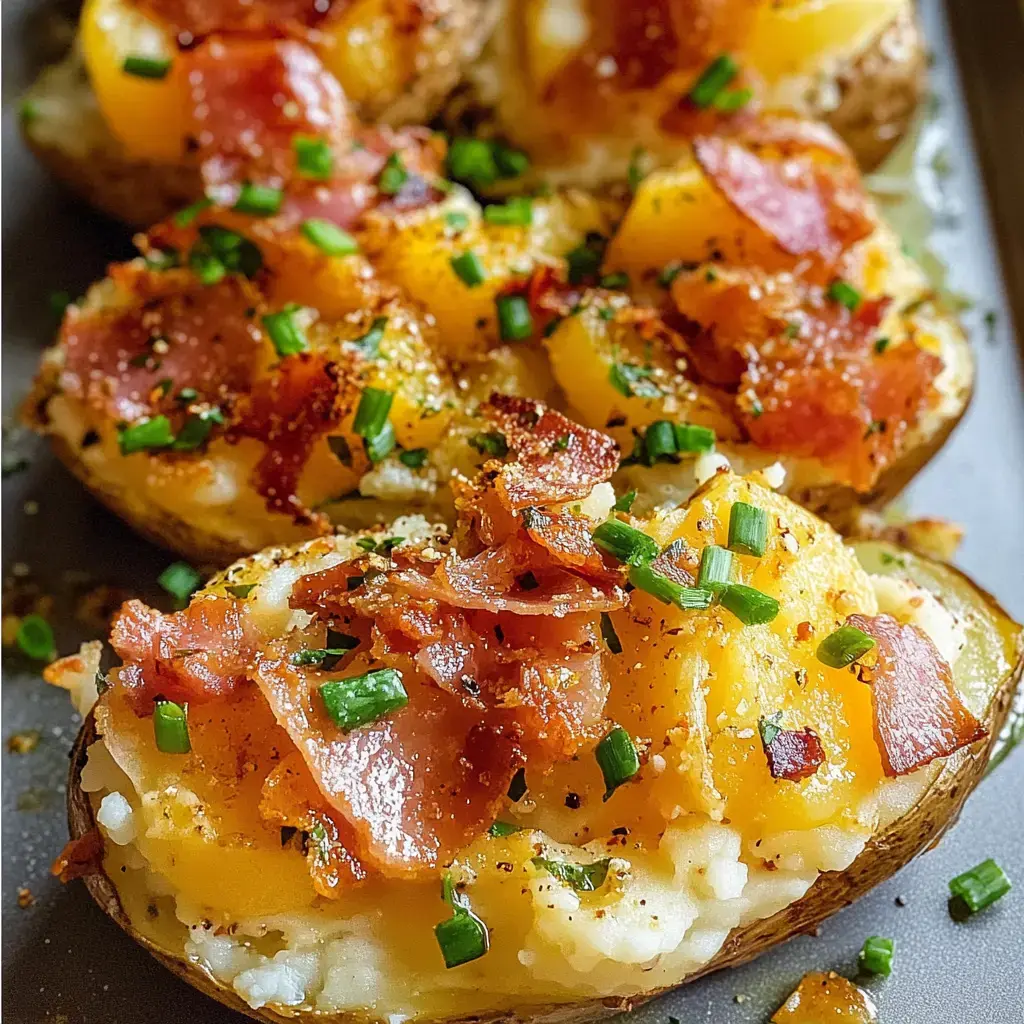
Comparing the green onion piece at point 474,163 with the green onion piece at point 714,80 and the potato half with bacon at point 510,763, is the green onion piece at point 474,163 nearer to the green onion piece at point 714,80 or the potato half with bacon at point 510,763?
the green onion piece at point 714,80

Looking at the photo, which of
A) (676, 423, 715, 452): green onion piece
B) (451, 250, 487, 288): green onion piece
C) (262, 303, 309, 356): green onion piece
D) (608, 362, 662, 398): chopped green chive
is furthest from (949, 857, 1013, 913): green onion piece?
(262, 303, 309, 356): green onion piece

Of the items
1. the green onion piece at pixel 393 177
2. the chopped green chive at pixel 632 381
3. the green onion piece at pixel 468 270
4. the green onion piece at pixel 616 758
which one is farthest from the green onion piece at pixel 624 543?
the green onion piece at pixel 393 177

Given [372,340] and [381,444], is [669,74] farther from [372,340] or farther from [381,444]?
[381,444]

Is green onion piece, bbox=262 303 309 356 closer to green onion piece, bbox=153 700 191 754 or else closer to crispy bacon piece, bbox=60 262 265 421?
crispy bacon piece, bbox=60 262 265 421

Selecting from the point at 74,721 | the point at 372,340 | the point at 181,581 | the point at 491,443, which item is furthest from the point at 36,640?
the point at 491,443

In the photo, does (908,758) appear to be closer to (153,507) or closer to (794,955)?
(794,955)
